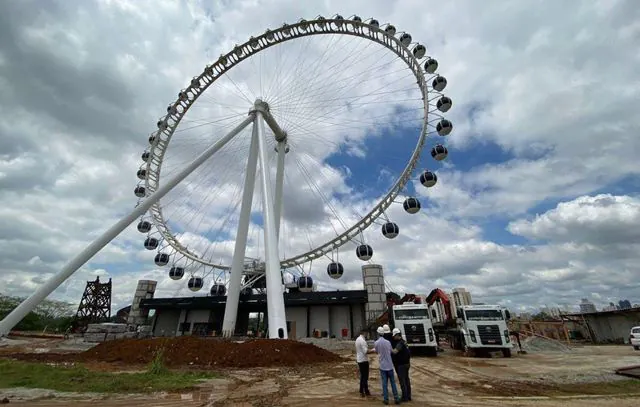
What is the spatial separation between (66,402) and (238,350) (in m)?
9.01

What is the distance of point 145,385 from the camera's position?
32.3 feet

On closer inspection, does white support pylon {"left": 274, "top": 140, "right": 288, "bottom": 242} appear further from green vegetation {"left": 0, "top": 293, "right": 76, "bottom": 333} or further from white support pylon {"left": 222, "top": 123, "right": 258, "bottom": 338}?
green vegetation {"left": 0, "top": 293, "right": 76, "bottom": 333}

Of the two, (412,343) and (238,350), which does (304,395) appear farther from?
(412,343)

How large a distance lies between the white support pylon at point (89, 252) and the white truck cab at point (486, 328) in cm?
2453

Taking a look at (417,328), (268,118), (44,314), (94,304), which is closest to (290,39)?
(268,118)

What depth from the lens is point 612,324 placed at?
38969 mm

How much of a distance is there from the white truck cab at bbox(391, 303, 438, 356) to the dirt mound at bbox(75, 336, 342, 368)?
5.94 metres

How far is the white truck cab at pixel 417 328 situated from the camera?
20.8m

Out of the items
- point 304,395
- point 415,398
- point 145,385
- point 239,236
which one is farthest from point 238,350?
point 239,236

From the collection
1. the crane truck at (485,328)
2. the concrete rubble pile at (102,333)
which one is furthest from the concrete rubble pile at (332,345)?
the concrete rubble pile at (102,333)

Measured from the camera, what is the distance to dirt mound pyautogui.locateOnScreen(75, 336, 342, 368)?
616 inches

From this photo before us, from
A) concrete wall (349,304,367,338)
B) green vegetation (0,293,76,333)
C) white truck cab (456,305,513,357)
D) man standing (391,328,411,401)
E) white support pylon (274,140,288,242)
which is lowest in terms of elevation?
man standing (391,328,411,401)

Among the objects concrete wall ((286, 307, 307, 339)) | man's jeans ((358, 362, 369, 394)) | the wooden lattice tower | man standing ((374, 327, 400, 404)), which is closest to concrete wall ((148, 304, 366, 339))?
concrete wall ((286, 307, 307, 339))

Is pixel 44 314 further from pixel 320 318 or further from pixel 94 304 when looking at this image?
pixel 320 318
